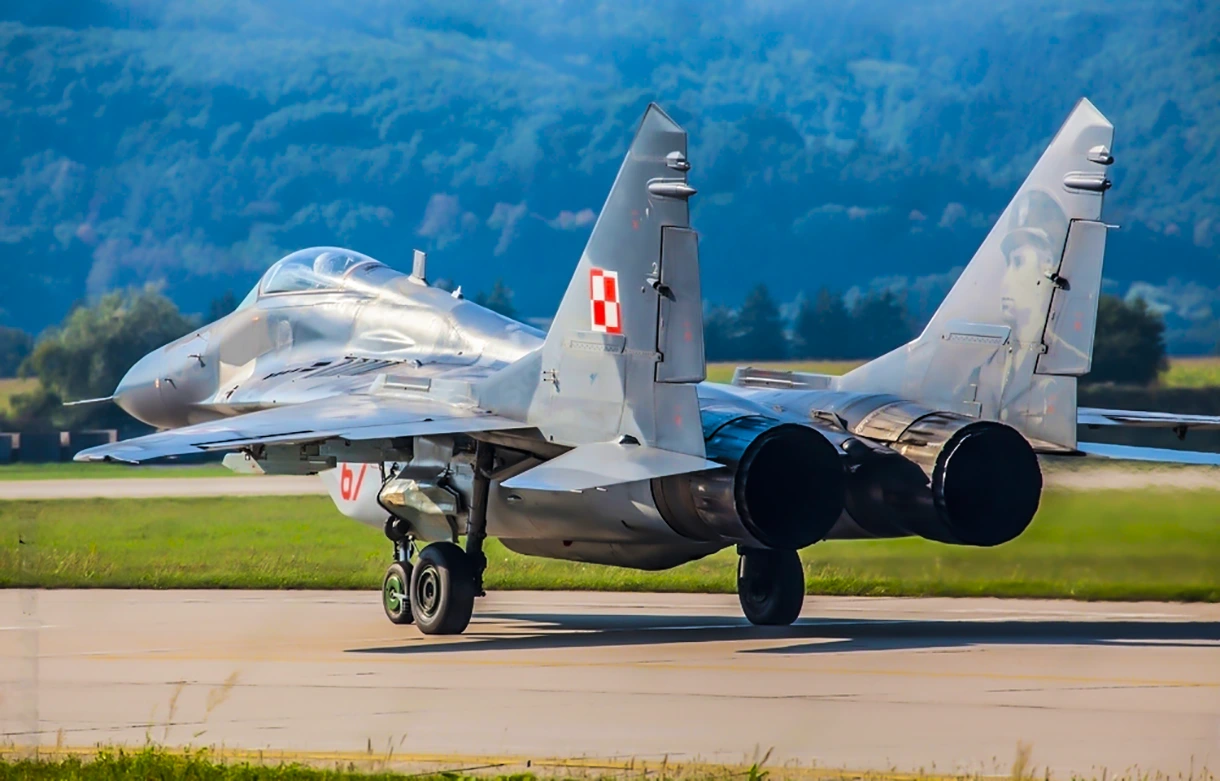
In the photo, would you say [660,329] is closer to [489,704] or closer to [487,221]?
[489,704]

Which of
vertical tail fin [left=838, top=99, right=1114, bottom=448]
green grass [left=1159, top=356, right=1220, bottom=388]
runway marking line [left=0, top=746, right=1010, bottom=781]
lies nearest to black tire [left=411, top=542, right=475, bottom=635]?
vertical tail fin [left=838, top=99, right=1114, bottom=448]

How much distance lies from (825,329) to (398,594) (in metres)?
29.4

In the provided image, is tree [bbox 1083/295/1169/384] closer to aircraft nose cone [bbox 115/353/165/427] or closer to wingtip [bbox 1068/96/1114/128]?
wingtip [bbox 1068/96/1114/128]

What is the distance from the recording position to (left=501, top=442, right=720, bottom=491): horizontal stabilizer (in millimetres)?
11602

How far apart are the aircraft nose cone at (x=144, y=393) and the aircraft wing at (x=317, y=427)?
3963 millimetres

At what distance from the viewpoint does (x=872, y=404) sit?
13.1m

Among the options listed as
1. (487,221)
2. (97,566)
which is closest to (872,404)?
(97,566)

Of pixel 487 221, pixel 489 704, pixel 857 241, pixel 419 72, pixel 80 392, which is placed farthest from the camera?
pixel 419 72

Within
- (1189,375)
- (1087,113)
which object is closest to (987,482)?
(1087,113)

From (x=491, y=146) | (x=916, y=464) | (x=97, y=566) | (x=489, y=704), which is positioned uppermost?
(x=491, y=146)

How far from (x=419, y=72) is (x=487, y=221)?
56.5 feet

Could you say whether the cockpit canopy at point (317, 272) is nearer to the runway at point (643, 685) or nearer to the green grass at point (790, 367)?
the runway at point (643, 685)

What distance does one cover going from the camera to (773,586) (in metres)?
Answer: 14.6

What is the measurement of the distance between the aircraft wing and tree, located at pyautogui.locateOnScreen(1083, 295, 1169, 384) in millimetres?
12327
